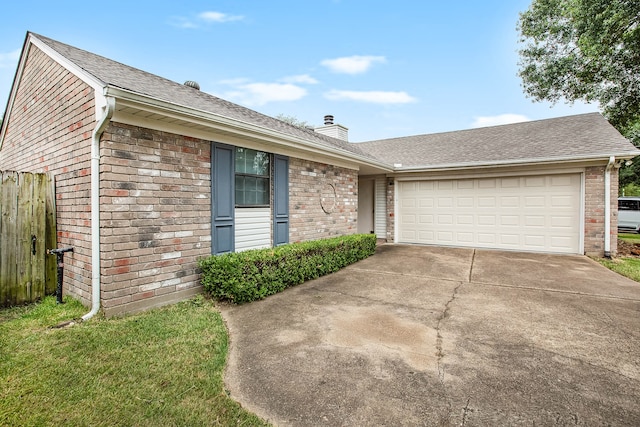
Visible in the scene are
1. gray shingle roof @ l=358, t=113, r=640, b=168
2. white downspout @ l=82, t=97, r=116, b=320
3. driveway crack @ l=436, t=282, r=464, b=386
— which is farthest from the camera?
gray shingle roof @ l=358, t=113, r=640, b=168

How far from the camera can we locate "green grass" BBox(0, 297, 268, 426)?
6.72 feet

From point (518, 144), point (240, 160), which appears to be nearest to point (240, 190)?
point (240, 160)

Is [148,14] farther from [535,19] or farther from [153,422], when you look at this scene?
[535,19]

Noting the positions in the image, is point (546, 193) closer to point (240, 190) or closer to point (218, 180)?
point (240, 190)

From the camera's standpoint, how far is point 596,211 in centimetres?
802

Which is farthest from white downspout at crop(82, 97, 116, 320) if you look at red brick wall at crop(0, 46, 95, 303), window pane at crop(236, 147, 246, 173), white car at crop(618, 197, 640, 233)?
white car at crop(618, 197, 640, 233)

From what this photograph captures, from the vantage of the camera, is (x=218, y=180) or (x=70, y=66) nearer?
(x=70, y=66)

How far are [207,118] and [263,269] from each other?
2378 millimetres

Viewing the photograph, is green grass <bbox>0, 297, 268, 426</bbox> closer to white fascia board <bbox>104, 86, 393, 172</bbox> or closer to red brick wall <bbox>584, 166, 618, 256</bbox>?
white fascia board <bbox>104, 86, 393, 172</bbox>

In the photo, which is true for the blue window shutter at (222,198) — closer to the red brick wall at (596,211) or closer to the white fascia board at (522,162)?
the white fascia board at (522,162)

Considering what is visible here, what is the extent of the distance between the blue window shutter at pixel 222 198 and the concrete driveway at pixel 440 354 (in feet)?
3.97

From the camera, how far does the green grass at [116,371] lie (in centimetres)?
205

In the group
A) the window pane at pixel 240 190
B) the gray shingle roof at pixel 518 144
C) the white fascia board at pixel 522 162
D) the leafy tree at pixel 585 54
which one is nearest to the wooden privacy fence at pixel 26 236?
the window pane at pixel 240 190

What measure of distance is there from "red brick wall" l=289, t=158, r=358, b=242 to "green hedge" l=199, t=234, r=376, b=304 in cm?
86
